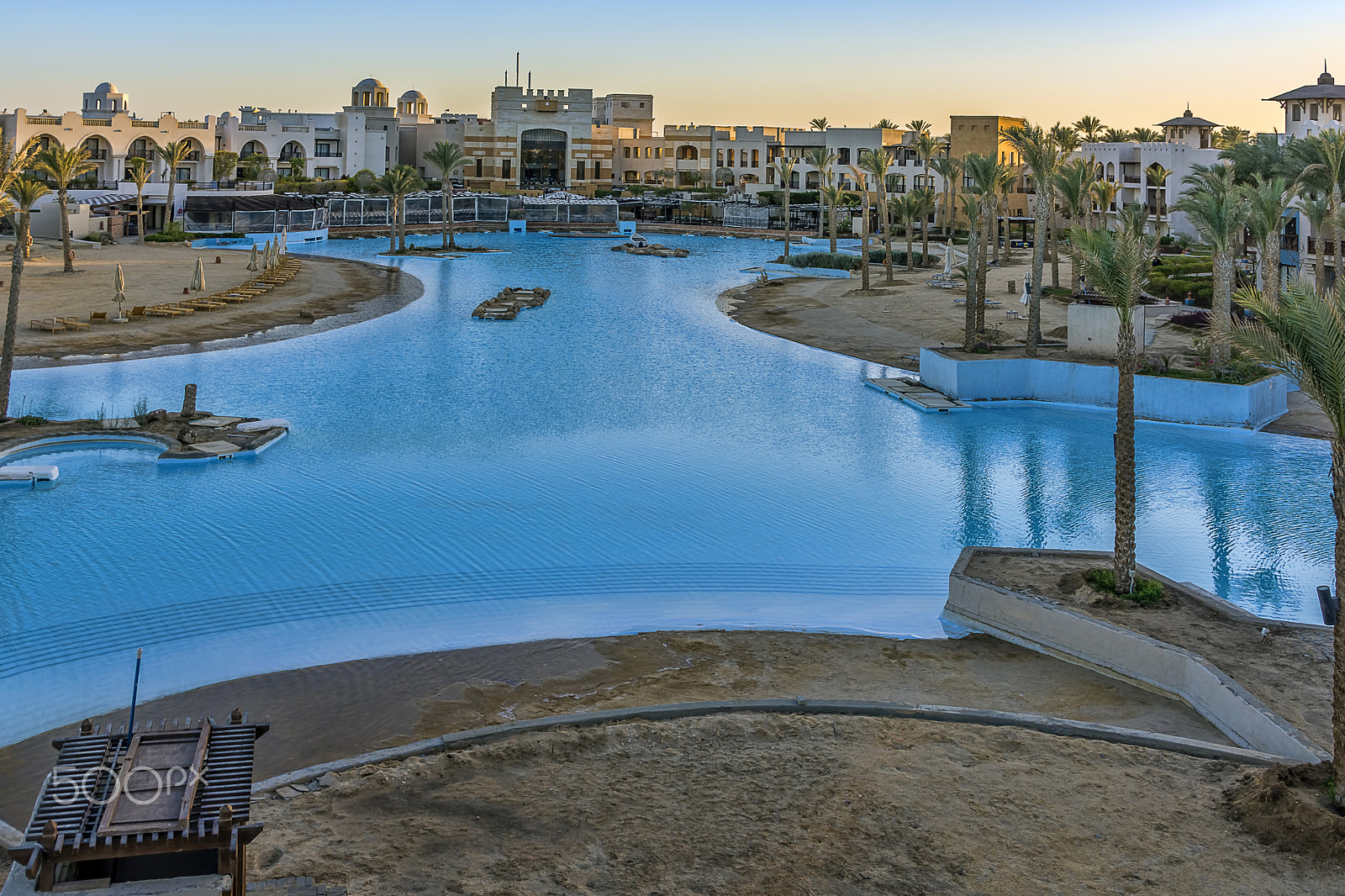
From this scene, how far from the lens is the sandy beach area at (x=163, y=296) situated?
34719 mm

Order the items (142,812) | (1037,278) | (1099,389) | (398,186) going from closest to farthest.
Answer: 1. (142,812)
2. (1099,389)
3. (1037,278)
4. (398,186)

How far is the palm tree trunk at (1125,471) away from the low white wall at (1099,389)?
12.2 m

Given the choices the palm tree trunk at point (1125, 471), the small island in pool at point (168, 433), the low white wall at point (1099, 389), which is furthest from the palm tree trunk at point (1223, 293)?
the small island in pool at point (168, 433)

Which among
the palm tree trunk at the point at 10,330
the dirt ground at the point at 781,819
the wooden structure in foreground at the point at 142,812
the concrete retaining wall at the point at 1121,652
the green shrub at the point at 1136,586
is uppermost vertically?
the palm tree trunk at the point at 10,330

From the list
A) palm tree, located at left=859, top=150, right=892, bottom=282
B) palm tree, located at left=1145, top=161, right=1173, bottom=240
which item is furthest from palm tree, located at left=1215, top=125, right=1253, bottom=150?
palm tree, located at left=859, top=150, right=892, bottom=282

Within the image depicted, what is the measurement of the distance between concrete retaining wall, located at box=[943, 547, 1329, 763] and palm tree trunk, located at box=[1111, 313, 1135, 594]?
2.16ft

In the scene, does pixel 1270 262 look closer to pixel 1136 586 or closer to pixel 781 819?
pixel 1136 586

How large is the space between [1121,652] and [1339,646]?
4143 millimetres

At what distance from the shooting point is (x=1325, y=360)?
10078 mm

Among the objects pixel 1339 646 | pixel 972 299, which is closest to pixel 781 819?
pixel 1339 646

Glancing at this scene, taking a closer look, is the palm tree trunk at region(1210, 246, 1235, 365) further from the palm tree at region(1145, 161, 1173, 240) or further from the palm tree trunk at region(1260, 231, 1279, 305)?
the palm tree at region(1145, 161, 1173, 240)

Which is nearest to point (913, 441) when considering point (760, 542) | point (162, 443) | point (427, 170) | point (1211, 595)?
point (760, 542)

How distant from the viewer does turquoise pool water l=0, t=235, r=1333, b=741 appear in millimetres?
15672

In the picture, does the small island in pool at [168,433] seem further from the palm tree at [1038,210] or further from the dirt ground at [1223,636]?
the palm tree at [1038,210]
